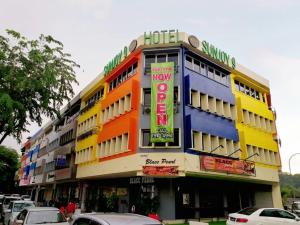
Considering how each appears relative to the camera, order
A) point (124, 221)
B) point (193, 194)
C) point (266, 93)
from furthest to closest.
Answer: point (266, 93) → point (193, 194) → point (124, 221)

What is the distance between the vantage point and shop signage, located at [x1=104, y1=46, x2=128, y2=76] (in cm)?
2652

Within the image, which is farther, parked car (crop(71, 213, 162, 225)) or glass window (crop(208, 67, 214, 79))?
glass window (crop(208, 67, 214, 79))

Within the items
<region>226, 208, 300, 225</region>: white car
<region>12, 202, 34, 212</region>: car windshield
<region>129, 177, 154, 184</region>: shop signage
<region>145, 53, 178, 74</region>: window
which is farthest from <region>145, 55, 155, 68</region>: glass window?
<region>226, 208, 300, 225</region>: white car

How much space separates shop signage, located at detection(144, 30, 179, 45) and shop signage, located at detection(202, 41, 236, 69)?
123 inches

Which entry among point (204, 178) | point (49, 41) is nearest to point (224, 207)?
point (204, 178)

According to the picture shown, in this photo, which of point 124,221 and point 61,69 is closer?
point 124,221

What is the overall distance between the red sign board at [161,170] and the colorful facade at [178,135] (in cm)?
7

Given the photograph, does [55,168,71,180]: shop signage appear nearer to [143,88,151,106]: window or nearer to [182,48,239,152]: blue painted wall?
[143,88,151,106]: window

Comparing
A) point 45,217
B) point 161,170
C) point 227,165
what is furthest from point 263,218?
point 45,217

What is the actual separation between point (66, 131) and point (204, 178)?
23.1 m

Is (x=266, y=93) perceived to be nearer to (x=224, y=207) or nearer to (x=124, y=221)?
(x=224, y=207)

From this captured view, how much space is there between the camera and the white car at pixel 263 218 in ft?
46.8

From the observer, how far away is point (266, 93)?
3278cm

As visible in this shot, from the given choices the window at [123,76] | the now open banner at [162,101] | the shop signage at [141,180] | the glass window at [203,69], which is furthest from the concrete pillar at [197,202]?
the window at [123,76]
